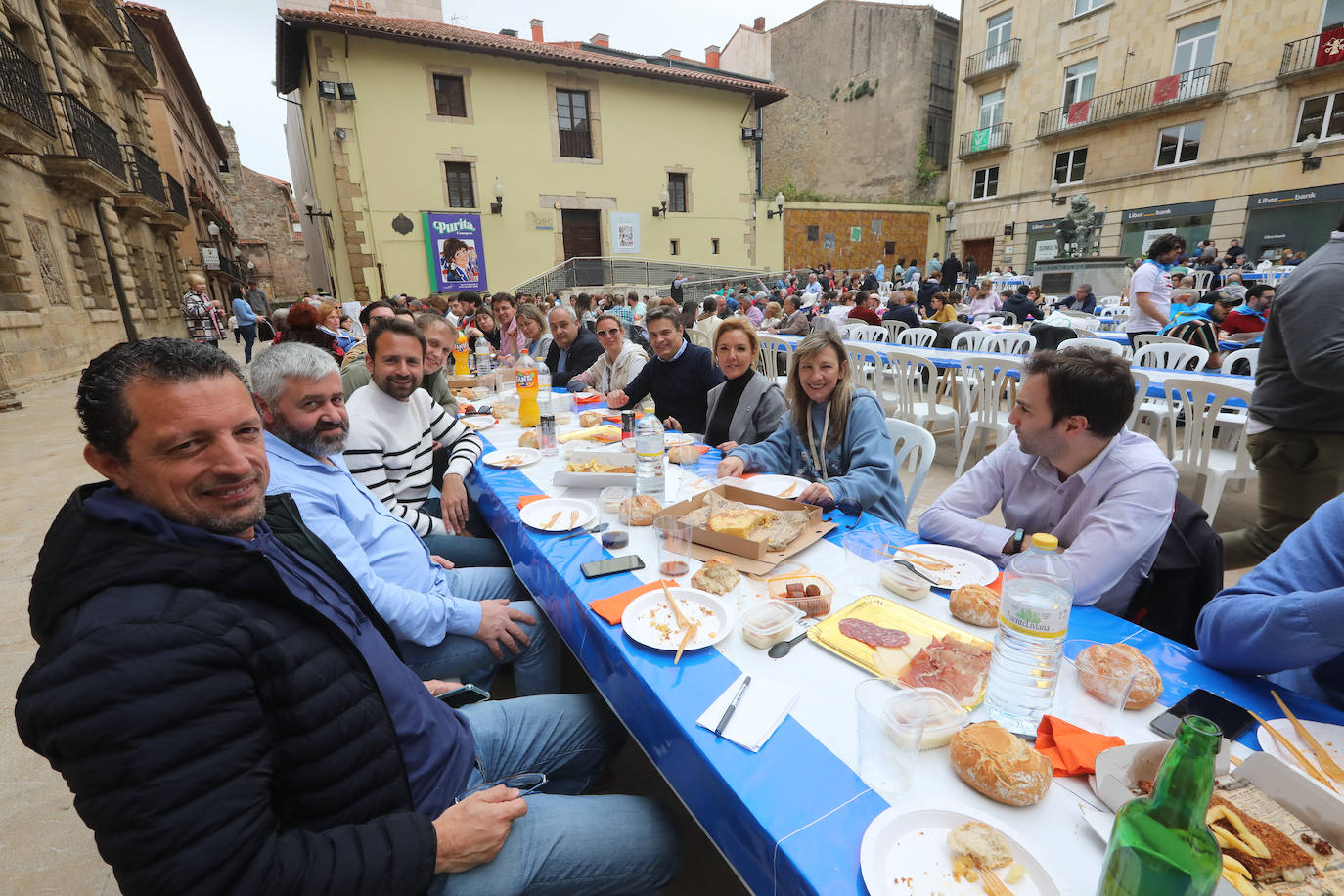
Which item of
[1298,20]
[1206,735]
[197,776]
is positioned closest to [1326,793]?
[1206,735]

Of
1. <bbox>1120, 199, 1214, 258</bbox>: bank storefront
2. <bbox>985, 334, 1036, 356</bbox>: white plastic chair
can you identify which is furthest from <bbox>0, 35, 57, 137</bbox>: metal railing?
<bbox>1120, 199, 1214, 258</bbox>: bank storefront

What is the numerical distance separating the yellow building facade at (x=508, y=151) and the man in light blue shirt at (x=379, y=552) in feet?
51.8

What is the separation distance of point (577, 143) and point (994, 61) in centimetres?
1617

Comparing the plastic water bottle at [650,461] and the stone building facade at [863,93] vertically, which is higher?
the stone building facade at [863,93]

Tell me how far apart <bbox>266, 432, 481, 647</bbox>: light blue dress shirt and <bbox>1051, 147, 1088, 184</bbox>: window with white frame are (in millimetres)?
24804

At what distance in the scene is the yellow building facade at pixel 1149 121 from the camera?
48.1 feet

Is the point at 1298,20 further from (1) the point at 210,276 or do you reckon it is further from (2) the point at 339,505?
(1) the point at 210,276

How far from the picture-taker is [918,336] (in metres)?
7.75

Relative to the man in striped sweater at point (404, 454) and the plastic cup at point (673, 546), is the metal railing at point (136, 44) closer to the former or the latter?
the man in striped sweater at point (404, 454)

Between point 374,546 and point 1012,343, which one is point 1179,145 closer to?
point 1012,343

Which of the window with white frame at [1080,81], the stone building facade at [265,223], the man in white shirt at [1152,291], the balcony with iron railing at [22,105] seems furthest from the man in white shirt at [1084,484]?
the stone building facade at [265,223]

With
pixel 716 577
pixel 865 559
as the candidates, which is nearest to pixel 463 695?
pixel 716 577

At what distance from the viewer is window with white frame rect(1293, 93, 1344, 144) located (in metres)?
14.3

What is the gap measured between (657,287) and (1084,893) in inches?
760
